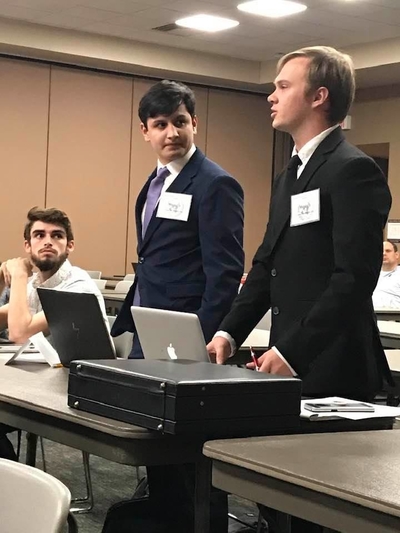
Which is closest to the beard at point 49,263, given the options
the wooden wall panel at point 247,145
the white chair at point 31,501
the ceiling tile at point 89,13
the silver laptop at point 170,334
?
the silver laptop at point 170,334

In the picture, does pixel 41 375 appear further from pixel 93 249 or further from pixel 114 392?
pixel 93 249

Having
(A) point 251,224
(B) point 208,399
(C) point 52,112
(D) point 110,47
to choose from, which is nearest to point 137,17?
(D) point 110,47

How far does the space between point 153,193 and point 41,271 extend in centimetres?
79

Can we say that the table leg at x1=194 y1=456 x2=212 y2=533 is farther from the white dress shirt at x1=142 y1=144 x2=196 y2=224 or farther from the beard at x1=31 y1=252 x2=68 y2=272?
the beard at x1=31 y1=252 x2=68 y2=272

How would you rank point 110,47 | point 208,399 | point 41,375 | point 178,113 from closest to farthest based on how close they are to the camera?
point 208,399 → point 41,375 → point 178,113 → point 110,47

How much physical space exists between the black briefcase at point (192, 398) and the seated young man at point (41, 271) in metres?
1.66

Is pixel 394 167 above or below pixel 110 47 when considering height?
below

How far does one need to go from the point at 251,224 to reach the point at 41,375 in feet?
32.4

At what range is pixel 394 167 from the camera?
11.5 metres

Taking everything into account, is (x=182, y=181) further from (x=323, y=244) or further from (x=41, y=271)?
(x=41, y=271)

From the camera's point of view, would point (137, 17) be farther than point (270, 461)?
Yes

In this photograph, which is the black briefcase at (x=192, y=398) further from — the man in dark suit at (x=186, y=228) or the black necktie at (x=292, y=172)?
the man in dark suit at (x=186, y=228)

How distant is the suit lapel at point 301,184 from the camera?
8.16 ft

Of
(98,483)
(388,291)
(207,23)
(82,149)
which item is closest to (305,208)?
(98,483)
